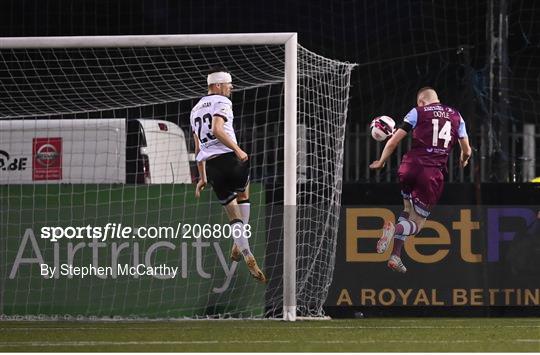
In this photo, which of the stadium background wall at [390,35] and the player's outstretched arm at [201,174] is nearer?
the player's outstretched arm at [201,174]

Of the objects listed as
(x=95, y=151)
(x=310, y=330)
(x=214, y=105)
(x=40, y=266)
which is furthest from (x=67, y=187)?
(x=95, y=151)

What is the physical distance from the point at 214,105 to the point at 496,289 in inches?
113

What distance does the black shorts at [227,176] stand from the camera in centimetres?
1153

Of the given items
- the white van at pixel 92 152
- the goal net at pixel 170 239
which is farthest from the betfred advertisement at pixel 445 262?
the white van at pixel 92 152

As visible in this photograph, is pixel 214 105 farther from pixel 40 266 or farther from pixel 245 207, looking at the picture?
pixel 40 266

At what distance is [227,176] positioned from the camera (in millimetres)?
11594

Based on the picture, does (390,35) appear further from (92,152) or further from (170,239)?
(170,239)

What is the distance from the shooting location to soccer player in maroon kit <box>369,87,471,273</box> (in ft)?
38.1

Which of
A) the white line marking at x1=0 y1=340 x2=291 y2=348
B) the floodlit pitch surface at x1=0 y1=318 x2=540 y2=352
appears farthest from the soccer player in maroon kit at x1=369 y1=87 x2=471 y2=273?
the white line marking at x1=0 y1=340 x2=291 y2=348

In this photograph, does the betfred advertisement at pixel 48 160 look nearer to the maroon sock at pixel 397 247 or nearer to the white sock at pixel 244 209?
the white sock at pixel 244 209

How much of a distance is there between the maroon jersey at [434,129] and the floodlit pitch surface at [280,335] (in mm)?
1366

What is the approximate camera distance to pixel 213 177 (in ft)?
38.1

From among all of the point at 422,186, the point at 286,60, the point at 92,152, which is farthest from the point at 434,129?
the point at 92,152

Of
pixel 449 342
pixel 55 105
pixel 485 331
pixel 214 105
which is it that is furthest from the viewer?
pixel 55 105
